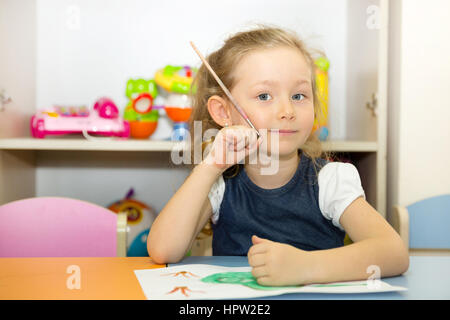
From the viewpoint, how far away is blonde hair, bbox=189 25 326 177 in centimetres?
91

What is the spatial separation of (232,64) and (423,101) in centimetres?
61

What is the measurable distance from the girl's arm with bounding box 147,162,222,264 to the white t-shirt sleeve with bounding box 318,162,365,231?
A: 0.20m

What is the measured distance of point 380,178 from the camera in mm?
1317

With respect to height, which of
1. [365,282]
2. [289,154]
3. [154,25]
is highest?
[154,25]

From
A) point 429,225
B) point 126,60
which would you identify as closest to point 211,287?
point 429,225

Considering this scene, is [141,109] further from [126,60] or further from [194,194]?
[194,194]

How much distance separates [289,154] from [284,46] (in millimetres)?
198

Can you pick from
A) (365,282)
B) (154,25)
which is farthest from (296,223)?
(154,25)

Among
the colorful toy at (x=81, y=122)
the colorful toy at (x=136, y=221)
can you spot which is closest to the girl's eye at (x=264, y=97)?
the colorful toy at (x=81, y=122)

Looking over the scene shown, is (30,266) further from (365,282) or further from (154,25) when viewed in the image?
(154,25)

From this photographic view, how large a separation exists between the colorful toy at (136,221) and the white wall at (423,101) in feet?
2.56

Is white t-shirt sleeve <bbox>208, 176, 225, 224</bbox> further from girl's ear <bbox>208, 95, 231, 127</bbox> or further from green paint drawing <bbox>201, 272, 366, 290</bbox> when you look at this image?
green paint drawing <bbox>201, 272, 366, 290</bbox>

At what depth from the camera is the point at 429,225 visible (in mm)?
1159
